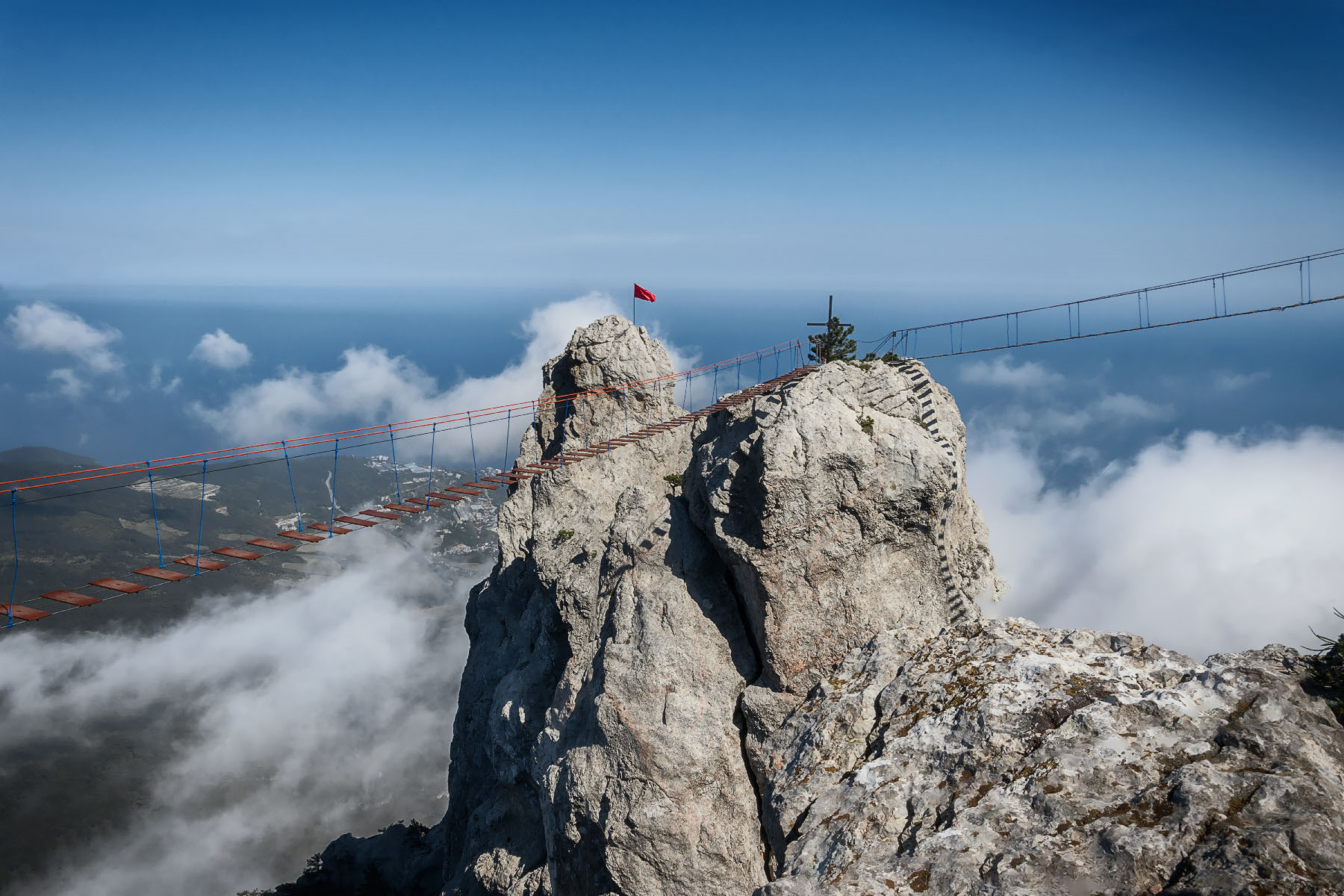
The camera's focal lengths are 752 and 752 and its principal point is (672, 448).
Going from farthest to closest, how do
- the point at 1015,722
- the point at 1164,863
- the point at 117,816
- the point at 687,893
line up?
1. the point at 117,816
2. the point at 687,893
3. the point at 1015,722
4. the point at 1164,863

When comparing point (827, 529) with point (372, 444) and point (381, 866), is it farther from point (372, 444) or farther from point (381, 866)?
point (381, 866)

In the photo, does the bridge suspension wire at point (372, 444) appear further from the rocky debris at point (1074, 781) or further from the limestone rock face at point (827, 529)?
the rocky debris at point (1074, 781)

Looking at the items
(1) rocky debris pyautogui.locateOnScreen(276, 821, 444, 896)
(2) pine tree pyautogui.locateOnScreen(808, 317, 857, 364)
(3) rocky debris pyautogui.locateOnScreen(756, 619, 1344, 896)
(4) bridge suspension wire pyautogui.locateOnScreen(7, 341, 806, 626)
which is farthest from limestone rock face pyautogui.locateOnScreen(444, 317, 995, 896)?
(1) rocky debris pyautogui.locateOnScreen(276, 821, 444, 896)

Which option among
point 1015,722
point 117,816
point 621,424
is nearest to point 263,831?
point 117,816

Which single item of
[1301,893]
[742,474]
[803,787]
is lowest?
[803,787]

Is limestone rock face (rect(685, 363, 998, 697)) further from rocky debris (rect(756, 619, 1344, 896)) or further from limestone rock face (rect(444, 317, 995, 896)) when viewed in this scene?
rocky debris (rect(756, 619, 1344, 896))

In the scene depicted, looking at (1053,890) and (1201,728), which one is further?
(1201,728)

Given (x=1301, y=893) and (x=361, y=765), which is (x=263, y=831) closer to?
(x=361, y=765)
